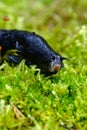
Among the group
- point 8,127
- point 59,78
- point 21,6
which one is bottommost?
point 8,127

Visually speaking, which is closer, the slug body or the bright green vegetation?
the bright green vegetation

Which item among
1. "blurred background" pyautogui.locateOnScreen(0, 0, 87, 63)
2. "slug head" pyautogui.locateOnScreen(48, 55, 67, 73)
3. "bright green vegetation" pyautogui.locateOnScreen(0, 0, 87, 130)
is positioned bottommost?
"bright green vegetation" pyautogui.locateOnScreen(0, 0, 87, 130)

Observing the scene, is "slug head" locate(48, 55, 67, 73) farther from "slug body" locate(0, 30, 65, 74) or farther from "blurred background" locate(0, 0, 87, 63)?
"blurred background" locate(0, 0, 87, 63)

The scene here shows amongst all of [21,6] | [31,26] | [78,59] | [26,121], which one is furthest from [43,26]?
[26,121]

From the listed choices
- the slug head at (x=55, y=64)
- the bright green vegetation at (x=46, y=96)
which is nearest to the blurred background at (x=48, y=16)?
the bright green vegetation at (x=46, y=96)

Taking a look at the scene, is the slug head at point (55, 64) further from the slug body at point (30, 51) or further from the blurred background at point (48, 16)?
the blurred background at point (48, 16)

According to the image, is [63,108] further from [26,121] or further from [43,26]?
[43,26]

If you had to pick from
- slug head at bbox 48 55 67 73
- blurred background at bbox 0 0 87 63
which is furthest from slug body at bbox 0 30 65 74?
blurred background at bbox 0 0 87 63

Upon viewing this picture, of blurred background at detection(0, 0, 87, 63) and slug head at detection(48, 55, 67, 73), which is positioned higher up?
blurred background at detection(0, 0, 87, 63)
